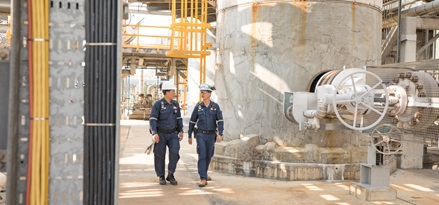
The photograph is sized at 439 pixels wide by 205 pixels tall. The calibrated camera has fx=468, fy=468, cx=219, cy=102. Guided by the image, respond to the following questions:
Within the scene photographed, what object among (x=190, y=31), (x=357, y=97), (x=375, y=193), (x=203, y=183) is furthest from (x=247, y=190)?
(x=190, y=31)

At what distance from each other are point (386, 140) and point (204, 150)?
106 inches

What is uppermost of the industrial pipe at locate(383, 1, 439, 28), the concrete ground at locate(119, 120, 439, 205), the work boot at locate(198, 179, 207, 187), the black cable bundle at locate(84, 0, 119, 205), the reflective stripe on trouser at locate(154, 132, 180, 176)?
the industrial pipe at locate(383, 1, 439, 28)

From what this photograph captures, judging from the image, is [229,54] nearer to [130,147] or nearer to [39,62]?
[130,147]

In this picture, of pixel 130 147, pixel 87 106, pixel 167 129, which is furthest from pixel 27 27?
pixel 130 147

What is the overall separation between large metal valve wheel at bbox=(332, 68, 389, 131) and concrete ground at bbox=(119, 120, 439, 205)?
1.24 metres

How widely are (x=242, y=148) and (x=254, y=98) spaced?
92 cm

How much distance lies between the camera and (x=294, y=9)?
26.5ft

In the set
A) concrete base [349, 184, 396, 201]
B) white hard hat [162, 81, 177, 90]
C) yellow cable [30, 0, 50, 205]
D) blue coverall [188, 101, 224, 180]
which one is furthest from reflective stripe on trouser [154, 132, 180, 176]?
yellow cable [30, 0, 50, 205]

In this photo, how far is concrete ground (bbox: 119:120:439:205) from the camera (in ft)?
20.9

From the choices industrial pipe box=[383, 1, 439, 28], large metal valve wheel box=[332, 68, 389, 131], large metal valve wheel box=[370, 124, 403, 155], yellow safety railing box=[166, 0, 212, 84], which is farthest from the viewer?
industrial pipe box=[383, 1, 439, 28]

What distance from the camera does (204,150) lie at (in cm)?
733

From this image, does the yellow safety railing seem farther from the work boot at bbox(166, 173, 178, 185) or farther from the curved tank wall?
the work boot at bbox(166, 173, 178, 185)

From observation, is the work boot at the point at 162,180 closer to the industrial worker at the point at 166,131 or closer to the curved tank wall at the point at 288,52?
the industrial worker at the point at 166,131

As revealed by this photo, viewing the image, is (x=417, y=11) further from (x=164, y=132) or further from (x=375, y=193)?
(x=164, y=132)
